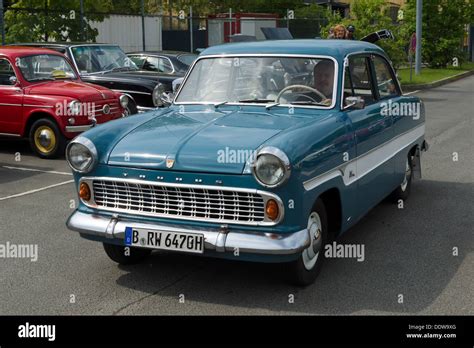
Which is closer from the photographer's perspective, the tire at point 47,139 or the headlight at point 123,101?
the tire at point 47,139

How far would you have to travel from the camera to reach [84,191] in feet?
17.4

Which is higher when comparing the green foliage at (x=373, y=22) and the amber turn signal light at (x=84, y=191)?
the green foliage at (x=373, y=22)

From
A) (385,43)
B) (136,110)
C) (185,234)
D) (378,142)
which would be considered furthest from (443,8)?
(185,234)

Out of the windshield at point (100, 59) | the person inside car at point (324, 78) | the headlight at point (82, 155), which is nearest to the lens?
the headlight at point (82, 155)

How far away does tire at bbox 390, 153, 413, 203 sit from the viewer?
777cm

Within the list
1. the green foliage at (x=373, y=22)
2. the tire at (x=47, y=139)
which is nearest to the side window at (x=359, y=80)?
the tire at (x=47, y=139)

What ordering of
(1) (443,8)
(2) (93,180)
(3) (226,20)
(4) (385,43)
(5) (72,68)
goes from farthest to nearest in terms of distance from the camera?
1. (1) (443,8)
2. (3) (226,20)
3. (4) (385,43)
4. (5) (72,68)
5. (2) (93,180)

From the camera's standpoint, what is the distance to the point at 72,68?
12500 mm

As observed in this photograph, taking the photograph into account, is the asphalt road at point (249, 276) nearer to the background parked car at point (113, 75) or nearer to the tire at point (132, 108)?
the tire at point (132, 108)

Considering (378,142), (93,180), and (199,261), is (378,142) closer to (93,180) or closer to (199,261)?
(199,261)

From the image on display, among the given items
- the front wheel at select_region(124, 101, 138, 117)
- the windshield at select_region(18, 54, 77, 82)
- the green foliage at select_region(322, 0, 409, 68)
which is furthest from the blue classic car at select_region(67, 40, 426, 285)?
the green foliage at select_region(322, 0, 409, 68)

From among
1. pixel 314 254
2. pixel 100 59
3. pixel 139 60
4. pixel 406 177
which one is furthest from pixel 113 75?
pixel 314 254

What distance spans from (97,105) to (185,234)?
6.99m

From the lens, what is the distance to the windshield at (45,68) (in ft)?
38.4
